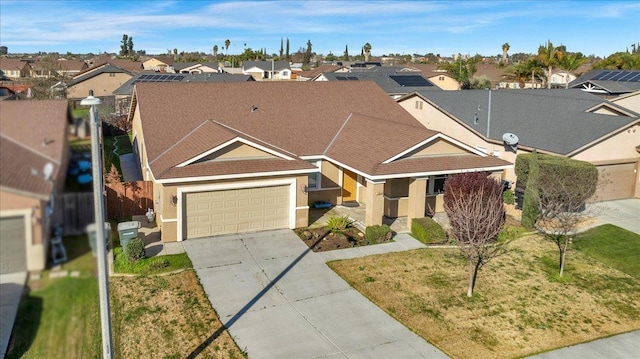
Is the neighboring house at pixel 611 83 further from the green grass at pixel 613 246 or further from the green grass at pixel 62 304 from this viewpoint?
the green grass at pixel 62 304

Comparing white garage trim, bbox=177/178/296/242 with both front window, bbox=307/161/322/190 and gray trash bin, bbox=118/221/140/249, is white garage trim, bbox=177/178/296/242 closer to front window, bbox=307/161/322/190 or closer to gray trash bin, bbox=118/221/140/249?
gray trash bin, bbox=118/221/140/249

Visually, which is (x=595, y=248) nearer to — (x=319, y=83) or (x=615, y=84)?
(x=319, y=83)

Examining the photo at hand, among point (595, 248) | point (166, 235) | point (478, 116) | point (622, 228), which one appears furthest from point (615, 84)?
point (166, 235)

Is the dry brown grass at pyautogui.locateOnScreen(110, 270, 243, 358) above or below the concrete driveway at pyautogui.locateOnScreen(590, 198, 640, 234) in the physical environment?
below

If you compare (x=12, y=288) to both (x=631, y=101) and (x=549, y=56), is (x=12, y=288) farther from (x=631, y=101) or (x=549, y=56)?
(x=549, y=56)

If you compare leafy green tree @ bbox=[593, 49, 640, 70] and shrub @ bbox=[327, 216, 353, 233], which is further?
leafy green tree @ bbox=[593, 49, 640, 70]

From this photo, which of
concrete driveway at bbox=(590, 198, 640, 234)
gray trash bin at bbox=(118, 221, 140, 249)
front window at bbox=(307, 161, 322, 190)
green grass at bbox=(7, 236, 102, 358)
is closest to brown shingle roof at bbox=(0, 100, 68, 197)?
green grass at bbox=(7, 236, 102, 358)
